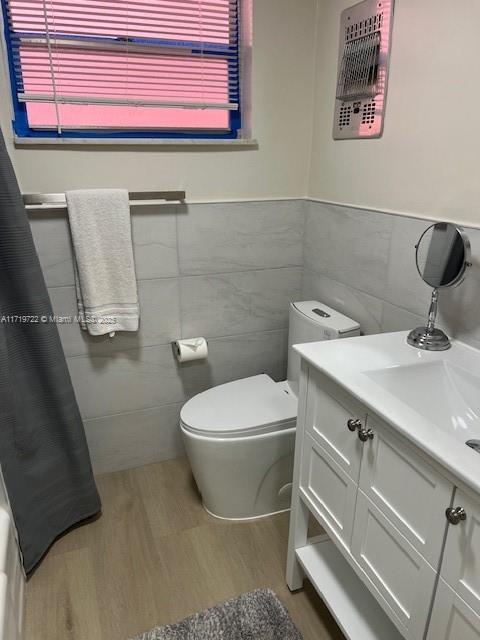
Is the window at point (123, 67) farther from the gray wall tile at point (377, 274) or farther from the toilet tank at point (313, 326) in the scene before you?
the toilet tank at point (313, 326)

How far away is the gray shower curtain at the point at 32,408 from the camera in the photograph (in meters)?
1.42

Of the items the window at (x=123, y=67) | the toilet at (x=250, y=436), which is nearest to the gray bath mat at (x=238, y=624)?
the toilet at (x=250, y=436)

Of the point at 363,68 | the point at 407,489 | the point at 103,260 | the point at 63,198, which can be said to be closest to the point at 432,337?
the point at 407,489

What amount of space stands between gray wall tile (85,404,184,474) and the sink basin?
46.9 inches

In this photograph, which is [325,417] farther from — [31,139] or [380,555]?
[31,139]

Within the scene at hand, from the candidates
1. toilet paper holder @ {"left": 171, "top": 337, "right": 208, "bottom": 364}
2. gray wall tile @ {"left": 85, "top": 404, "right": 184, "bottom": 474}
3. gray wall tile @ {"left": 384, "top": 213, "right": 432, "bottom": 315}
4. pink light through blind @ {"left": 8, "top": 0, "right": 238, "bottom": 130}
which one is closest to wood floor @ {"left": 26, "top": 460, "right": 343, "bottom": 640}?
gray wall tile @ {"left": 85, "top": 404, "right": 184, "bottom": 474}

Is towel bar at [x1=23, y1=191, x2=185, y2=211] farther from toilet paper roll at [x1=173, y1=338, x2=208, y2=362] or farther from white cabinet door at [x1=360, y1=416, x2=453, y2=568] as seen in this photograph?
white cabinet door at [x1=360, y1=416, x2=453, y2=568]

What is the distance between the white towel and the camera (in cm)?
167

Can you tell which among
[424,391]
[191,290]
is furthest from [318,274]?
[424,391]

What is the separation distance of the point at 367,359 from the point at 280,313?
97cm

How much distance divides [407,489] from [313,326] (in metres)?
0.87

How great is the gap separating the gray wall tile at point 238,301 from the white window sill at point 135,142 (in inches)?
20.9

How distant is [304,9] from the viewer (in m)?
→ 1.78

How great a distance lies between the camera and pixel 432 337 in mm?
1312
